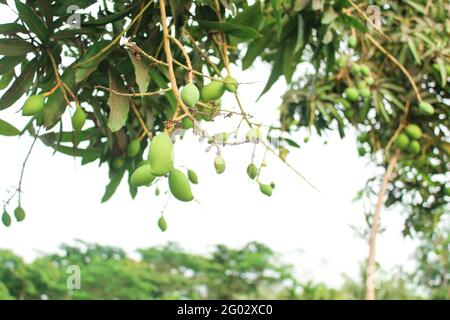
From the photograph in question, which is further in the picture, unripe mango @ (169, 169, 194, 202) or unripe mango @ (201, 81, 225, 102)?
unripe mango @ (201, 81, 225, 102)

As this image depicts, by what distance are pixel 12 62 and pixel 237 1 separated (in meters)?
0.56

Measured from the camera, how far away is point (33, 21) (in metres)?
1.18

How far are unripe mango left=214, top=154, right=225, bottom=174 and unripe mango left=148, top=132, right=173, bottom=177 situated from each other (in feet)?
0.48

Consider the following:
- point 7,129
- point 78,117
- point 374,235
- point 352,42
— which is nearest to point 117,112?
point 78,117

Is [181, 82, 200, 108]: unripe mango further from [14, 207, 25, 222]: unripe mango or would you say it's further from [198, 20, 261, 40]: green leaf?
[14, 207, 25, 222]: unripe mango

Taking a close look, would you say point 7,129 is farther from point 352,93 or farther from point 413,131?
point 413,131

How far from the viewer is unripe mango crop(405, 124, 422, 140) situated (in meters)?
2.15

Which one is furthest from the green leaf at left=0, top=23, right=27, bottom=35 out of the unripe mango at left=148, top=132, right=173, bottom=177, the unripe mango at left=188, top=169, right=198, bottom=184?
the unripe mango at left=148, top=132, right=173, bottom=177

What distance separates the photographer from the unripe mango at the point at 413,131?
215 cm

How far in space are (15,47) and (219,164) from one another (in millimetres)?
535

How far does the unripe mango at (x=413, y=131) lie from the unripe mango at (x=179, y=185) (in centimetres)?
153

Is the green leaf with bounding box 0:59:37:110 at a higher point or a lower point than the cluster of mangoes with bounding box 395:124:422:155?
lower

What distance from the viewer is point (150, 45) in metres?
1.25

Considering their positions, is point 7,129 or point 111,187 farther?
point 111,187
